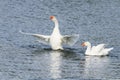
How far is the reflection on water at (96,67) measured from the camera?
1033 inches

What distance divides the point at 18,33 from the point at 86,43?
420 centimetres

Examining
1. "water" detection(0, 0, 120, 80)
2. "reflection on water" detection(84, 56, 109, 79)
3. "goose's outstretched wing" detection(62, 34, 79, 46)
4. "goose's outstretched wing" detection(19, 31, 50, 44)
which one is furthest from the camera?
"goose's outstretched wing" detection(19, 31, 50, 44)

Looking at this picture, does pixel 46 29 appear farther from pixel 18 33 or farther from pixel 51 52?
pixel 51 52

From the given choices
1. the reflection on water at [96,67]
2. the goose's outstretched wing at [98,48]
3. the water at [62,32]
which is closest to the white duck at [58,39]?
the water at [62,32]

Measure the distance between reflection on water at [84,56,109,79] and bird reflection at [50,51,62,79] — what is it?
3.29ft

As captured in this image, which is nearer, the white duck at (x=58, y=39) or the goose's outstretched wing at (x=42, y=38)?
the white duck at (x=58, y=39)

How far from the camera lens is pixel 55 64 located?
27.8m

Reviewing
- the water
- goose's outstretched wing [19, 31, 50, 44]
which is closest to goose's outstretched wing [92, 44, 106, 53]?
the water

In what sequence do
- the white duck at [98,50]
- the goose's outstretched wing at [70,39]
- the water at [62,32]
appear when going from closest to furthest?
the water at [62,32] → the white duck at [98,50] → the goose's outstretched wing at [70,39]

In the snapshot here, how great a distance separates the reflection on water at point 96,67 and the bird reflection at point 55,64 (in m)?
1.00

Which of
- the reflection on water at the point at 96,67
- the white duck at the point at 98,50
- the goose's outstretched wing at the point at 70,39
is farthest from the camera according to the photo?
the goose's outstretched wing at the point at 70,39

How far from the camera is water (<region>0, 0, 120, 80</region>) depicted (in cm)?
2636

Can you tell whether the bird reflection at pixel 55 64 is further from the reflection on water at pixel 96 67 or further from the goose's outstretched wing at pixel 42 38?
the goose's outstretched wing at pixel 42 38

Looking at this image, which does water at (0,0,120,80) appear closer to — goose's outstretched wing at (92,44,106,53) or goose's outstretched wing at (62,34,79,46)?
goose's outstretched wing at (62,34,79,46)
